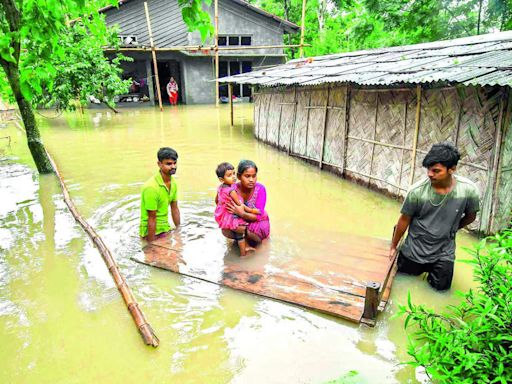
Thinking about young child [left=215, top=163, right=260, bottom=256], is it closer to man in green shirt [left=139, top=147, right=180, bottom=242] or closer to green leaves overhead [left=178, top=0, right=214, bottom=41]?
man in green shirt [left=139, top=147, right=180, bottom=242]

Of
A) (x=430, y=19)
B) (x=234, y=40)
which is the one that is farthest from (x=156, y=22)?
(x=430, y=19)

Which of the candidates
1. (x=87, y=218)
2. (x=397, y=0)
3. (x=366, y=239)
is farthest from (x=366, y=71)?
(x=397, y=0)

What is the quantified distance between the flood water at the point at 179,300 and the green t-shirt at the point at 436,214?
0.45 metres

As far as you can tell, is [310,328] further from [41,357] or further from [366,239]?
[41,357]

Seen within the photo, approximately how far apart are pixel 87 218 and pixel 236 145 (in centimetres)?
630

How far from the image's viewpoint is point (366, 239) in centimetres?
499

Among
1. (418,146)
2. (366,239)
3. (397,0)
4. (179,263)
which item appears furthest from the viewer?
(397,0)

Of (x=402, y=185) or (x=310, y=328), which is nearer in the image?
(x=310, y=328)

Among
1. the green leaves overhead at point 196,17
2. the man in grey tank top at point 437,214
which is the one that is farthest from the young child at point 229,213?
the green leaves overhead at point 196,17

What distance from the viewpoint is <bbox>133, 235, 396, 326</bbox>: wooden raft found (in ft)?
11.5

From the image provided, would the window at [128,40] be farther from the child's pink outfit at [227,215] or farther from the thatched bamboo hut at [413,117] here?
the child's pink outfit at [227,215]

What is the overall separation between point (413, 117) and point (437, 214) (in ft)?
10.2

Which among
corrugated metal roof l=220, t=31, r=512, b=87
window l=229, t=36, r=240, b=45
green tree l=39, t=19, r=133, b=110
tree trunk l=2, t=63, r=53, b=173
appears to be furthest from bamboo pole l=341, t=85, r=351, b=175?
window l=229, t=36, r=240, b=45

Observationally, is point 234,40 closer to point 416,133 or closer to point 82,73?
point 82,73
